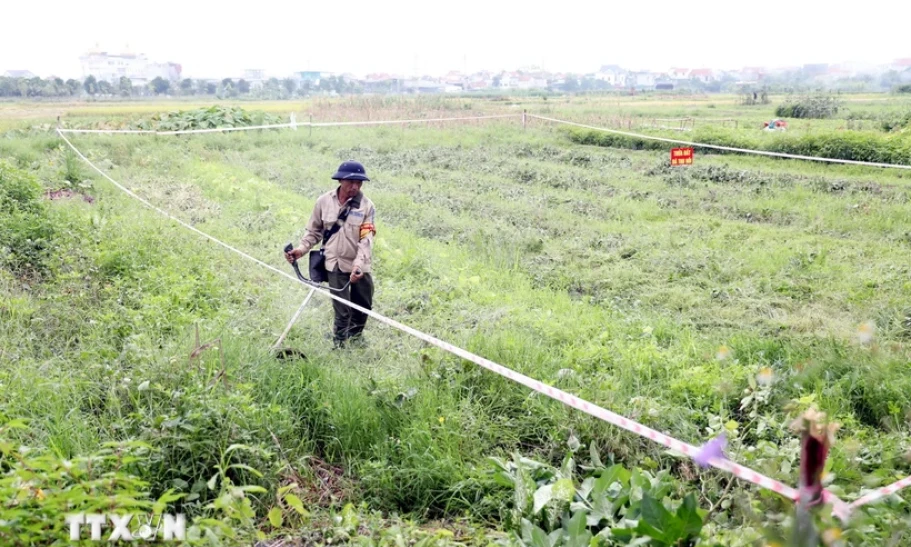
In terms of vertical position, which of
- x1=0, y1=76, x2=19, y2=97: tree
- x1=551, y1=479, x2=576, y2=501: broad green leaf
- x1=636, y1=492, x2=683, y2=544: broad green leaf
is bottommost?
x1=551, y1=479, x2=576, y2=501: broad green leaf

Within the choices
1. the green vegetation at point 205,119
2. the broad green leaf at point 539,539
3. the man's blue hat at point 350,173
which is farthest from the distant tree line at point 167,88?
the broad green leaf at point 539,539

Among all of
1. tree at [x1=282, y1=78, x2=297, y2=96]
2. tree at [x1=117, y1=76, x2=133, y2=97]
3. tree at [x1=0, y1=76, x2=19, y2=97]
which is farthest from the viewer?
tree at [x1=282, y1=78, x2=297, y2=96]

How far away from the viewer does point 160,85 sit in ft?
150

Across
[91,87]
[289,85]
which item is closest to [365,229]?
[91,87]

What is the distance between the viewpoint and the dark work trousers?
599cm

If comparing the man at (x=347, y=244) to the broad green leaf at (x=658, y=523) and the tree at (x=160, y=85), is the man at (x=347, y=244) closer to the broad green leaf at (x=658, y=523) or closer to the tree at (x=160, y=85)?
the broad green leaf at (x=658, y=523)

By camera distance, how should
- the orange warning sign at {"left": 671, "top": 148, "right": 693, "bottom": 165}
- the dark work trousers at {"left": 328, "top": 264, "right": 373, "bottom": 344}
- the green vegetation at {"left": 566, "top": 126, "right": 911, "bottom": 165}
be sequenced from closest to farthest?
1. the dark work trousers at {"left": 328, "top": 264, "right": 373, "bottom": 344}
2. the orange warning sign at {"left": 671, "top": 148, "right": 693, "bottom": 165}
3. the green vegetation at {"left": 566, "top": 126, "right": 911, "bottom": 165}

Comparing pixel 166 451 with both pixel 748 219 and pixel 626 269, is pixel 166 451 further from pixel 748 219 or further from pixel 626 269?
pixel 748 219

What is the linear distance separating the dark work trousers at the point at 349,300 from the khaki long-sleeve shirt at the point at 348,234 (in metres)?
0.09

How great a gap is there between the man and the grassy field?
310mm

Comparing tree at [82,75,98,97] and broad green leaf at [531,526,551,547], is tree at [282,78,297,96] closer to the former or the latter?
tree at [82,75,98,97]

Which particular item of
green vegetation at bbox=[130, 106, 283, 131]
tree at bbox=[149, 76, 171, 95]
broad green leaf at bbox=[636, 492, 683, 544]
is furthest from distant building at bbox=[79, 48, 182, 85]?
broad green leaf at bbox=[636, 492, 683, 544]

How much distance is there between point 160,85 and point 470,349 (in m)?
46.5

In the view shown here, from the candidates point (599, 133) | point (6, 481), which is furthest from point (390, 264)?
point (599, 133)
